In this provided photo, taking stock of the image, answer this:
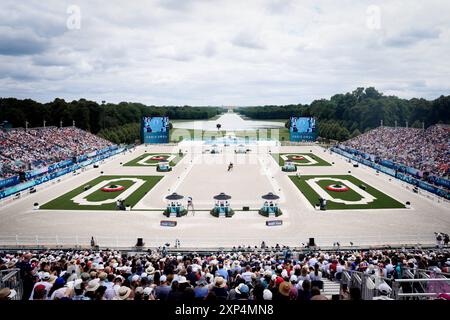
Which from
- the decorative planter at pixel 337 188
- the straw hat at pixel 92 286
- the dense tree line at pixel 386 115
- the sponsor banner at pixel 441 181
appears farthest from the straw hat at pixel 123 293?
the dense tree line at pixel 386 115

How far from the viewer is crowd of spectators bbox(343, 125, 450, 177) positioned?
159ft

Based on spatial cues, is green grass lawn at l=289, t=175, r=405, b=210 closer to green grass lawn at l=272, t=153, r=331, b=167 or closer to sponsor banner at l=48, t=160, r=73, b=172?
green grass lawn at l=272, t=153, r=331, b=167

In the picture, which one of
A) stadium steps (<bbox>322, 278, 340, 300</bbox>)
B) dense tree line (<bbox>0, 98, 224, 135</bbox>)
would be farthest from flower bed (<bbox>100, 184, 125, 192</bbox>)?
dense tree line (<bbox>0, 98, 224, 135</bbox>)

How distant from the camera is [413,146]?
59.6m

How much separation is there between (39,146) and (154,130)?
66.0 feet

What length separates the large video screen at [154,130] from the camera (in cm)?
6462

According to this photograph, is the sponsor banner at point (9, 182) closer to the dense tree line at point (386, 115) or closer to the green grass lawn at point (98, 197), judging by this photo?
the green grass lawn at point (98, 197)

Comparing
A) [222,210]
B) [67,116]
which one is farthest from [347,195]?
[67,116]

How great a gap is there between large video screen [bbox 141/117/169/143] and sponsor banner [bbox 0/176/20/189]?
81.7 feet

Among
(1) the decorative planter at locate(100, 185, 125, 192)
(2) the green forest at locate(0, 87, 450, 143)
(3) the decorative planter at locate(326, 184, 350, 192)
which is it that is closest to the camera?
(3) the decorative planter at locate(326, 184, 350, 192)
